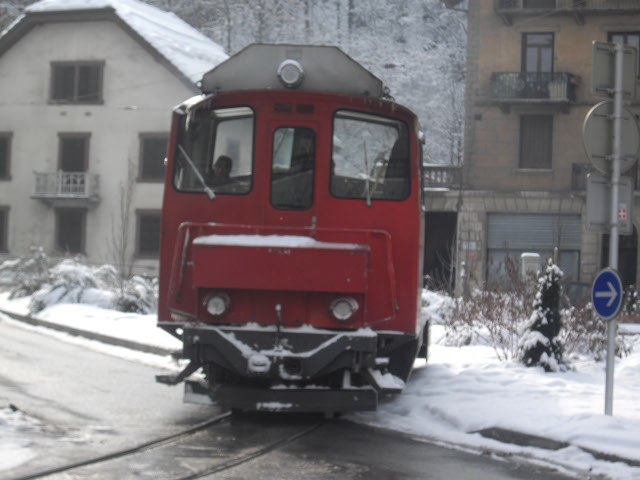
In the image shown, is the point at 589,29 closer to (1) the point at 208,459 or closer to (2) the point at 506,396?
(2) the point at 506,396

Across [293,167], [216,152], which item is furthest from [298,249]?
[216,152]

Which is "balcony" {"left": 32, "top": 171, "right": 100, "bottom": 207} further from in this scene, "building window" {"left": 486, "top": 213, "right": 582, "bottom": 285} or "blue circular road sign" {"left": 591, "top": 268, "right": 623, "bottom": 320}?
"blue circular road sign" {"left": 591, "top": 268, "right": 623, "bottom": 320}

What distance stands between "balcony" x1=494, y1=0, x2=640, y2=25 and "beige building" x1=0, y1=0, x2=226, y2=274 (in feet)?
38.2

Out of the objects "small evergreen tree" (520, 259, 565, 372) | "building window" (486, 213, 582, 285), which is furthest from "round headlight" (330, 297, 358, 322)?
"building window" (486, 213, 582, 285)

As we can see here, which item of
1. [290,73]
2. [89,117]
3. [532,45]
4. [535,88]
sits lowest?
[290,73]

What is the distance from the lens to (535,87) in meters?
35.8

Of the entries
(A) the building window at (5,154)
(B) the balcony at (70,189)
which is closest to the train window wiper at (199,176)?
(B) the balcony at (70,189)

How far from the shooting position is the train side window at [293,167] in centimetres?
962

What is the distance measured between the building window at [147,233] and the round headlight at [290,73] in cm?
3018

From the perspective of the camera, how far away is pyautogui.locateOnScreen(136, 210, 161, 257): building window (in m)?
39.4

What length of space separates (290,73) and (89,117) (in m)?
31.9

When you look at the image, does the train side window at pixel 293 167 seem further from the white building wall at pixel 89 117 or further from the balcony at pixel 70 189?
the balcony at pixel 70 189

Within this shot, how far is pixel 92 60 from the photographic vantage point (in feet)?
132

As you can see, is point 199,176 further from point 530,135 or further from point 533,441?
point 530,135
